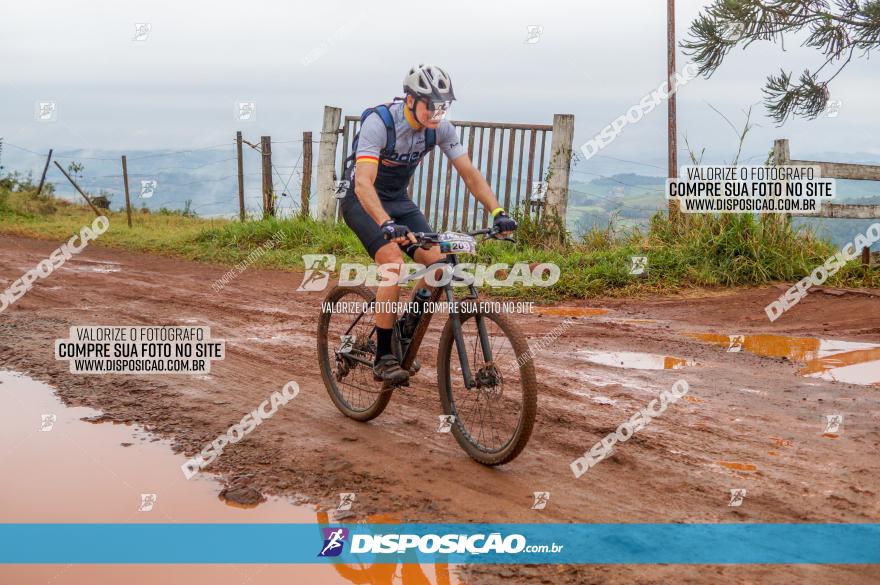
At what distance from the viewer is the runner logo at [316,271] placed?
11.5 metres

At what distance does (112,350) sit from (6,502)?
123 inches

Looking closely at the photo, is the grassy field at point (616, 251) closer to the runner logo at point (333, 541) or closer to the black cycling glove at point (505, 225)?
the black cycling glove at point (505, 225)

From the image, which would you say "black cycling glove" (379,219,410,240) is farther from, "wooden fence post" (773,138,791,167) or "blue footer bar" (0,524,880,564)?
"wooden fence post" (773,138,791,167)

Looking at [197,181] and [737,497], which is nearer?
[737,497]

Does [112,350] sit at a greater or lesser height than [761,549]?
greater

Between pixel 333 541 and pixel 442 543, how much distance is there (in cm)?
53

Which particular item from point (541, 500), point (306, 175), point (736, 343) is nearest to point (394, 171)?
point (541, 500)

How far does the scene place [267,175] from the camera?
16906 mm

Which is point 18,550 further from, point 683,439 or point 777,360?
point 777,360

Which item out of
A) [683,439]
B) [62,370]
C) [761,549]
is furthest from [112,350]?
[761,549]

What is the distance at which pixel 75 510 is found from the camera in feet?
13.8

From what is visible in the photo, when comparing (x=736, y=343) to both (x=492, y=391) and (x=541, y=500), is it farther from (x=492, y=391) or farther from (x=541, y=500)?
(x=541, y=500)

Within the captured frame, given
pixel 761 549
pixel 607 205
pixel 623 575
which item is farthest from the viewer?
pixel 607 205

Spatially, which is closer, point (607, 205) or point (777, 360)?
point (777, 360)
